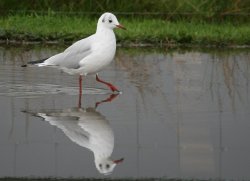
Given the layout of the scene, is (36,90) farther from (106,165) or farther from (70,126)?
(106,165)

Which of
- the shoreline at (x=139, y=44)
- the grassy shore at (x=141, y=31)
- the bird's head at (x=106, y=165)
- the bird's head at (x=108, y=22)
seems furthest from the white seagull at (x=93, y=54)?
the grassy shore at (x=141, y=31)

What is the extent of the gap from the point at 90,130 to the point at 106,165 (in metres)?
1.26

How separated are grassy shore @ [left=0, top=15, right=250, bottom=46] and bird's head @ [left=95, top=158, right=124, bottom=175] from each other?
293 inches

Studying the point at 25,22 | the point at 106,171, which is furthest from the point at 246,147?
the point at 25,22

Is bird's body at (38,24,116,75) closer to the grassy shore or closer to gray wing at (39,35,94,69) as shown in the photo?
gray wing at (39,35,94,69)

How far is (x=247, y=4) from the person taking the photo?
16062 mm

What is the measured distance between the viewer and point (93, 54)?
33.1 feet

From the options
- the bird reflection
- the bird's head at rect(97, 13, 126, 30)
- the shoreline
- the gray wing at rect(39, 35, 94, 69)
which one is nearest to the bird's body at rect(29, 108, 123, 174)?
the bird reflection

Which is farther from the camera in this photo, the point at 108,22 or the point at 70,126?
the point at 108,22

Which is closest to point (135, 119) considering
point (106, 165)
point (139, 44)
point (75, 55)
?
point (75, 55)

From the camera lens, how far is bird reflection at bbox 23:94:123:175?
710cm

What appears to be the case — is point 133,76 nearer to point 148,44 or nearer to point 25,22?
point 148,44

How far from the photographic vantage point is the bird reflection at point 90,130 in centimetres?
710

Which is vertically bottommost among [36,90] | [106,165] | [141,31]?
[106,165]
